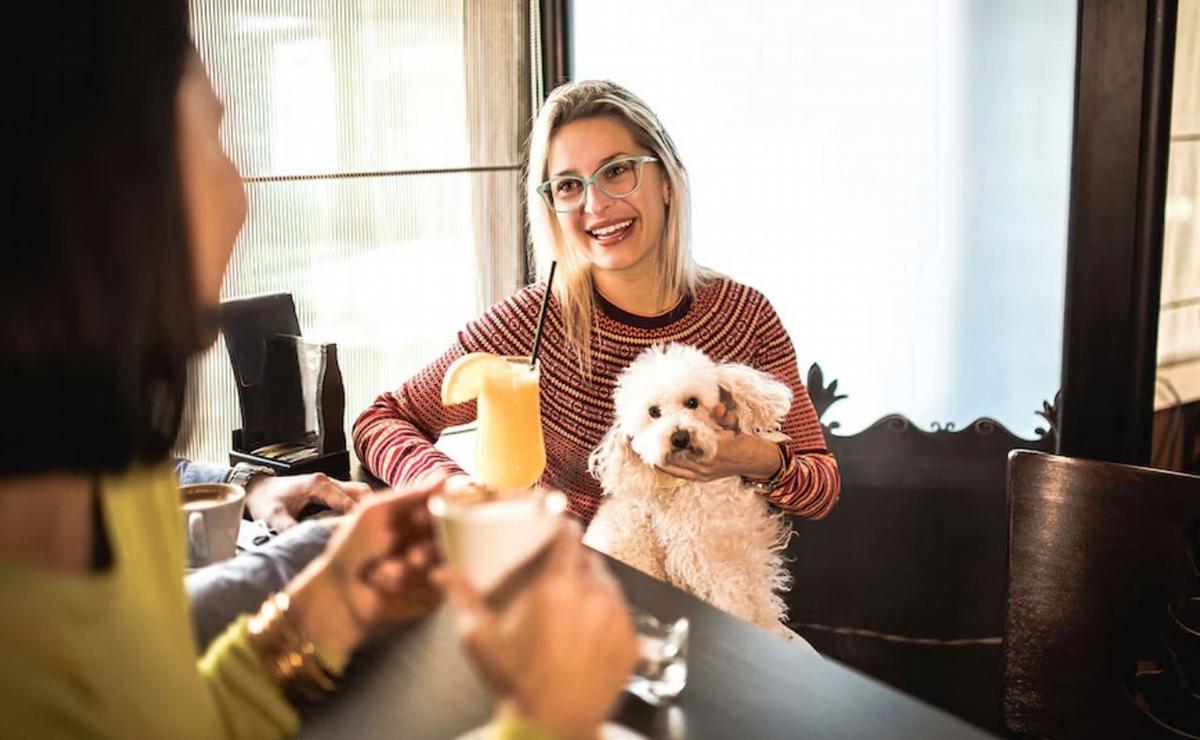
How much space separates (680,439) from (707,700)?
0.90 m

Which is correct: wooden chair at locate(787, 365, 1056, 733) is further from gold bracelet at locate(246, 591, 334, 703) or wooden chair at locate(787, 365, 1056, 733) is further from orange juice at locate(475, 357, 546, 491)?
gold bracelet at locate(246, 591, 334, 703)

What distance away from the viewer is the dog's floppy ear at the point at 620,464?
2.08 m

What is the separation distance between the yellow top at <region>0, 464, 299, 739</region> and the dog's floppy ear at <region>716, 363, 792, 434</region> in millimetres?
1286

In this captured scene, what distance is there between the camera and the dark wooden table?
3.31 ft

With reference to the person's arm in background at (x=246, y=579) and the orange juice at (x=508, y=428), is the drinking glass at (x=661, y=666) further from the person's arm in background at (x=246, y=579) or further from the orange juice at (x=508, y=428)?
the orange juice at (x=508, y=428)

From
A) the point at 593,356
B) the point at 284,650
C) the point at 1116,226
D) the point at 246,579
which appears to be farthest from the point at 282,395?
the point at 1116,226

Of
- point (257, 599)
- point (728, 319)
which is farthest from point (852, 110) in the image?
point (257, 599)

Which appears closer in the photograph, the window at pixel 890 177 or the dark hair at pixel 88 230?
the dark hair at pixel 88 230

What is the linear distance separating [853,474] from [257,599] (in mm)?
2033

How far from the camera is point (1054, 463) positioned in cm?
163

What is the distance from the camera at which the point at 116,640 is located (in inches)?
29.5

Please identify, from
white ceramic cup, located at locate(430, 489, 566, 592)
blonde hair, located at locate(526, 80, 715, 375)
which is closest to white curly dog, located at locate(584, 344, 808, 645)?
blonde hair, located at locate(526, 80, 715, 375)

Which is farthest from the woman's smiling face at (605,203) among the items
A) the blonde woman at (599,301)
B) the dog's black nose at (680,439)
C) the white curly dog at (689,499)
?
the dog's black nose at (680,439)

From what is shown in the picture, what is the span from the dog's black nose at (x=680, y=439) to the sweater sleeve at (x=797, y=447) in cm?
22
